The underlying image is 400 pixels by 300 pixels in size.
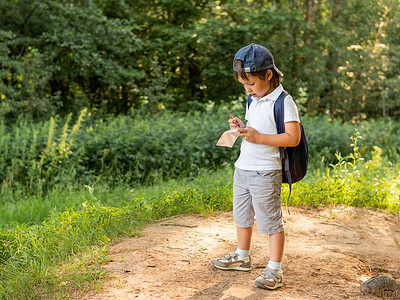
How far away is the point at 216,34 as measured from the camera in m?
12.4

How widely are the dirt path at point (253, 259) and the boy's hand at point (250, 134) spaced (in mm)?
980

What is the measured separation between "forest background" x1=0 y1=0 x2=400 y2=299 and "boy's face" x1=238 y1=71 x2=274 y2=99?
1632mm

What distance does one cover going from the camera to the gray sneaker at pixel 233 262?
317 centimetres

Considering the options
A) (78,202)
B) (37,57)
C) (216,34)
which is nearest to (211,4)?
(216,34)

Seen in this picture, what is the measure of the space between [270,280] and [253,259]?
545 millimetres

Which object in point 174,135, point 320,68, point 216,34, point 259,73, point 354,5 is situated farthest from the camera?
point 354,5

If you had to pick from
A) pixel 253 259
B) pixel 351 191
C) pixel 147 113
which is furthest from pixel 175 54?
pixel 253 259

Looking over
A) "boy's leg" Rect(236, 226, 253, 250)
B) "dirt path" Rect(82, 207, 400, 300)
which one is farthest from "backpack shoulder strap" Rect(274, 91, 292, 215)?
"dirt path" Rect(82, 207, 400, 300)

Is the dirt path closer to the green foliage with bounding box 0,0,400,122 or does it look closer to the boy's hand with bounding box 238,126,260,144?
the boy's hand with bounding box 238,126,260,144

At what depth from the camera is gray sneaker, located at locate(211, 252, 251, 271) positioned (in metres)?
3.17

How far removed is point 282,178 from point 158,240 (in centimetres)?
119

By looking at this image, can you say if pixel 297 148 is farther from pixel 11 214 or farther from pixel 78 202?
pixel 11 214

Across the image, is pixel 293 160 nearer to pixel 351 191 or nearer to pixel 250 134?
pixel 250 134

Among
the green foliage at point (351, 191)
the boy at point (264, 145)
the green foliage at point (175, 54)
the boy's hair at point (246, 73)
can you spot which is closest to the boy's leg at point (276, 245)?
the boy at point (264, 145)
